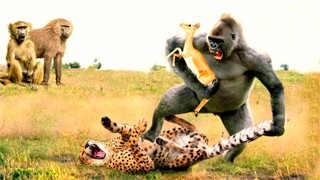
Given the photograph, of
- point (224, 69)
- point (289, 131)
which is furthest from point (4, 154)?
point (289, 131)

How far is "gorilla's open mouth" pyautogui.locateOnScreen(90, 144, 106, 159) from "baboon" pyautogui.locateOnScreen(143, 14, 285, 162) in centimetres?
40

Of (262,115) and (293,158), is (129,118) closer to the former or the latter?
(262,115)

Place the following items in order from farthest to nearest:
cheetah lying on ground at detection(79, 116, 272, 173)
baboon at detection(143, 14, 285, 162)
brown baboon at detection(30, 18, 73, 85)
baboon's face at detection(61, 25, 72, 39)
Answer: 1. baboon's face at detection(61, 25, 72, 39)
2. brown baboon at detection(30, 18, 73, 85)
3. cheetah lying on ground at detection(79, 116, 272, 173)
4. baboon at detection(143, 14, 285, 162)

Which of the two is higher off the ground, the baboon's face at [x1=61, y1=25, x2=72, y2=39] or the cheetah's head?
the cheetah's head

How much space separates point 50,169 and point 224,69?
1544 millimetres

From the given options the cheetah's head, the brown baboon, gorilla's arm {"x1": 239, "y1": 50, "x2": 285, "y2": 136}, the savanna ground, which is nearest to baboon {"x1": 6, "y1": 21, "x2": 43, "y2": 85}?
the savanna ground

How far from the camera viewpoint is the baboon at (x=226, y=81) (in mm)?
7172

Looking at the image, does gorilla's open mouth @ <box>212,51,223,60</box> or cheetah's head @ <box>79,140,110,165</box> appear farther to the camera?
cheetah's head @ <box>79,140,110,165</box>

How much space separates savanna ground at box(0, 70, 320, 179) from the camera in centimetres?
791

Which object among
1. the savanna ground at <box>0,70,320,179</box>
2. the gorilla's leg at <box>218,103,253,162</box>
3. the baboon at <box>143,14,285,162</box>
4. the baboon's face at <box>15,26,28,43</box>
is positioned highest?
the baboon at <box>143,14,285,162</box>

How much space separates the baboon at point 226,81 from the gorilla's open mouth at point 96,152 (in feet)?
1.31

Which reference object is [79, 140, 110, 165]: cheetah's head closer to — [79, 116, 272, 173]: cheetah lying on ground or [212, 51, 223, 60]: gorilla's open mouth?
[79, 116, 272, 173]: cheetah lying on ground

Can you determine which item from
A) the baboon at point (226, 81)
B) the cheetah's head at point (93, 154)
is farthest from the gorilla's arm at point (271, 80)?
the cheetah's head at point (93, 154)

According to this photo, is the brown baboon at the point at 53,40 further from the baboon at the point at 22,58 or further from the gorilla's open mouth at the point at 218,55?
the gorilla's open mouth at the point at 218,55
